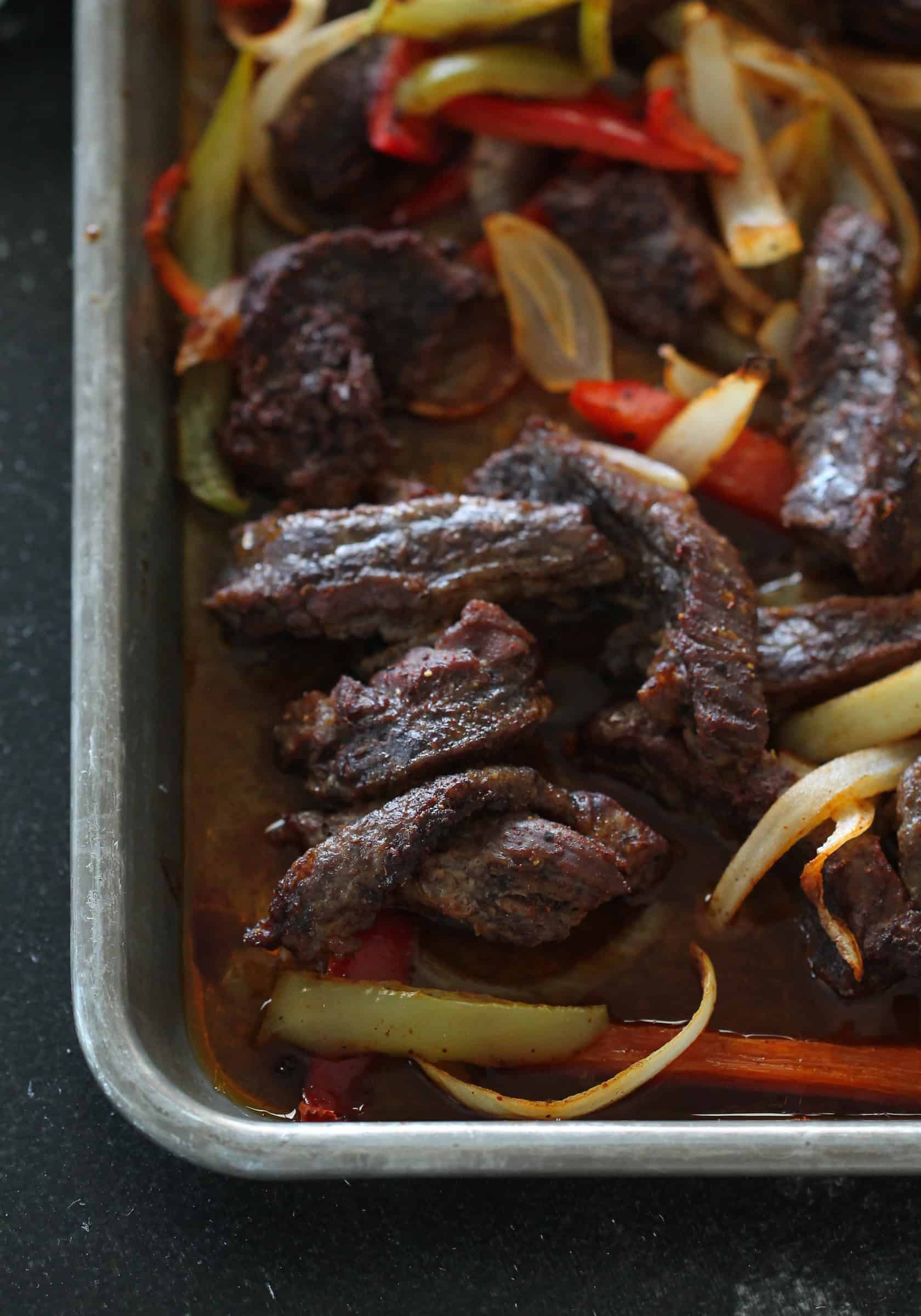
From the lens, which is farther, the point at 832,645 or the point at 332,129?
the point at 332,129

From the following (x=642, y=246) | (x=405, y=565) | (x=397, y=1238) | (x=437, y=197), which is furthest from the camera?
(x=437, y=197)

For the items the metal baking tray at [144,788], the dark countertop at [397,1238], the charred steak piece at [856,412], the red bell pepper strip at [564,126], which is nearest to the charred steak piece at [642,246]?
the red bell pepper strip at [564,126]

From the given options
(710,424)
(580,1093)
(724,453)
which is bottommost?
(580,1093)

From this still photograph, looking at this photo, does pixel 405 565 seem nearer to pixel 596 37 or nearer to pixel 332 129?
pixel 332 129

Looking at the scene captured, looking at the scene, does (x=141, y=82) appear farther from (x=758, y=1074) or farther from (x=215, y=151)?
(x=758, y=1074)

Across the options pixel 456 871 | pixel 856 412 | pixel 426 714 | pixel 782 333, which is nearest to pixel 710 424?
pixel 856 412

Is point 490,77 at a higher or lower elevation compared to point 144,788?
higher

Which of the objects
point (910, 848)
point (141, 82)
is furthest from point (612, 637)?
point (141, 82)

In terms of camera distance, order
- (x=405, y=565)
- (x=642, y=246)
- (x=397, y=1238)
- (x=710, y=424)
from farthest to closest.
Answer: (x=642, y=246) < (x=710, y=424) < (x=405, y=565) < (x=397, y=1238)
